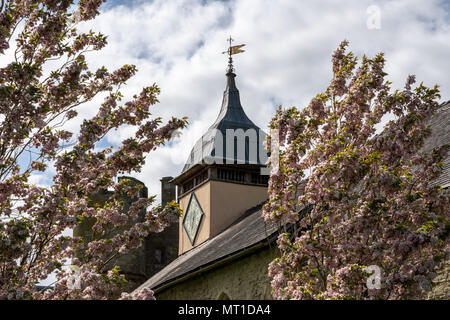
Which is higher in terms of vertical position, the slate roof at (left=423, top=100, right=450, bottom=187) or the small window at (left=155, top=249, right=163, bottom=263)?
the slate roof at (left=423, top=100, right=450, bottom=187)

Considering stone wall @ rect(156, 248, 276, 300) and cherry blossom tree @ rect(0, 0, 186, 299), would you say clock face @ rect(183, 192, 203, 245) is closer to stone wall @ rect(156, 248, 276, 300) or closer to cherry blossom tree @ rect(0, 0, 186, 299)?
stone wall @ rect(156, 248, 276, 300)

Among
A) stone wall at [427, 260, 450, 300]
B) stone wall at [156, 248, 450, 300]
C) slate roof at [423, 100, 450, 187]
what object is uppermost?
slate roof at [423, 100, 450, 187]

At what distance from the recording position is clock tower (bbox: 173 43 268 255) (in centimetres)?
2166

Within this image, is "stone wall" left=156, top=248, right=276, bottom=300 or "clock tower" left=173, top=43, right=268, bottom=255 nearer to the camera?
"stone wall" left=156, top=248, right=276, bottom=300

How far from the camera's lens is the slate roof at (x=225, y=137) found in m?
22.4

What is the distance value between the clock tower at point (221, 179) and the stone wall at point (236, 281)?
5.65 metres

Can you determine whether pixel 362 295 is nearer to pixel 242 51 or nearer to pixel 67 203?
pixel 67 203

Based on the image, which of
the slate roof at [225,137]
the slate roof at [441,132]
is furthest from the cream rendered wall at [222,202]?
the slate roof at [441,132]

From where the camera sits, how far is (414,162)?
24.4 ft

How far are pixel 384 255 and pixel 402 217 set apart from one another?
47 cm

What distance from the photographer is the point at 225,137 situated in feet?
75.5

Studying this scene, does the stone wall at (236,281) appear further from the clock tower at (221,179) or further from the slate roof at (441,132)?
the clock tower at (221,179)

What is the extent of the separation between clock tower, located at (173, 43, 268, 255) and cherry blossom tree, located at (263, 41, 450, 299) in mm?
13393

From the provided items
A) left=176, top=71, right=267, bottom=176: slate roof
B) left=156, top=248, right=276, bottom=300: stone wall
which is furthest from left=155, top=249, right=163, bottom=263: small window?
left=156, top=248, right=276, bottom=300: stone wall
